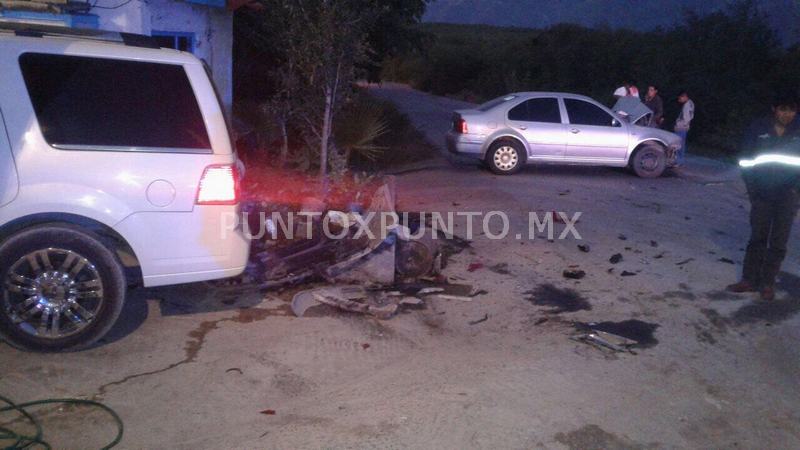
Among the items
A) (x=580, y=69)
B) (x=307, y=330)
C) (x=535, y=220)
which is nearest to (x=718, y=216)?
(x=535, y=220)

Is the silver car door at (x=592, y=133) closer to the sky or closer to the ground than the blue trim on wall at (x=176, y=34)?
closer to the ground

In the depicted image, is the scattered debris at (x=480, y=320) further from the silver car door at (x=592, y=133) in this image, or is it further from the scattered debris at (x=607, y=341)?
the silver car door at (x=592, y=133)

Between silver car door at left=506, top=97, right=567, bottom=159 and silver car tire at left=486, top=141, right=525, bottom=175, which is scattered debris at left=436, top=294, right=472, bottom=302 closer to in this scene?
silver car tire at left=486, top=141, right=525, bottom=175

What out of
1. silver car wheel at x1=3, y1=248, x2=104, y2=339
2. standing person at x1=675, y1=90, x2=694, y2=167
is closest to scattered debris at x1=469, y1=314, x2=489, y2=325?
silver car wheel at x1=3, y1=248, x2=104, y2=339

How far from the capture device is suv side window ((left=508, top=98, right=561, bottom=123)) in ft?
47.4

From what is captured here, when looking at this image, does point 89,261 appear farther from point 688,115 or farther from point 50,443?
point 688,115

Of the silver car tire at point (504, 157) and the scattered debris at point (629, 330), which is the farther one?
the silver car tire at point (504, 157)

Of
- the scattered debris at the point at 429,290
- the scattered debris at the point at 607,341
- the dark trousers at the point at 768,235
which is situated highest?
the dark trousers at the point at 768,235

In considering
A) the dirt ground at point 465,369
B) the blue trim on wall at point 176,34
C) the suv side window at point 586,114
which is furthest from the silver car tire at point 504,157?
the dirt ground at point 465,369

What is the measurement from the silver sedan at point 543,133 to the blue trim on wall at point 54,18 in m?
7.10

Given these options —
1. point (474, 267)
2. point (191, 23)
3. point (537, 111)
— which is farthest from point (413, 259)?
point (537, 111)

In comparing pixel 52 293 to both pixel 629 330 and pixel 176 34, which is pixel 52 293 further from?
pixel 176 34

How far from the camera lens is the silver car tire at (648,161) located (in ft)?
49.1

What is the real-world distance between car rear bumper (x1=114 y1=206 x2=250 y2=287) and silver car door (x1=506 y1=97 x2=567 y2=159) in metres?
9.62
